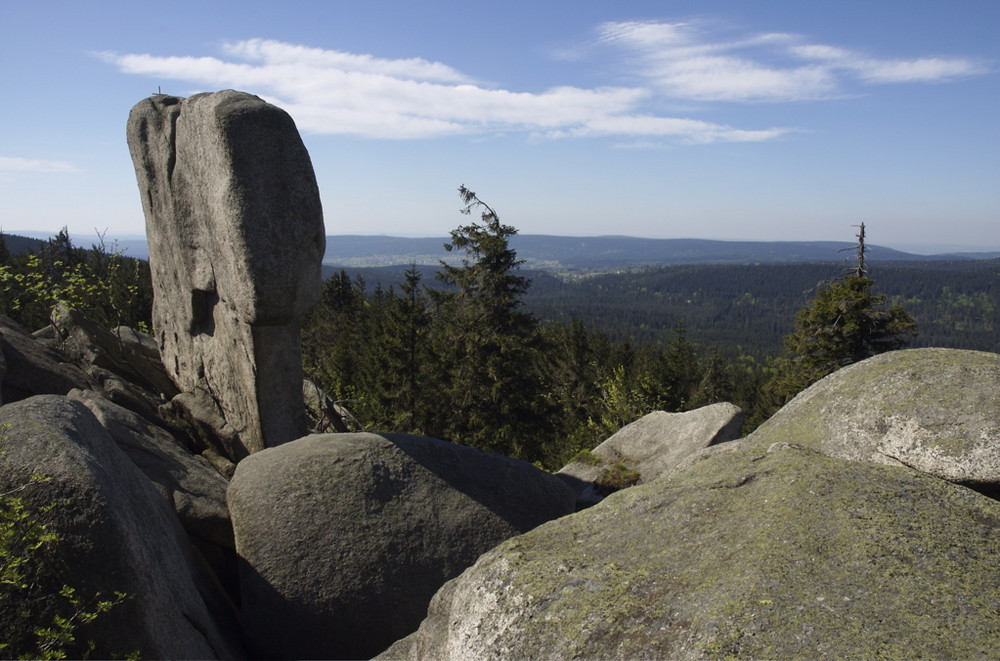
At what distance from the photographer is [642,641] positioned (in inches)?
132

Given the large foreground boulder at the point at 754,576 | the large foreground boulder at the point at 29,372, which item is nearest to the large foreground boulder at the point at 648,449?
the large foreground boulder at the point at 754,576

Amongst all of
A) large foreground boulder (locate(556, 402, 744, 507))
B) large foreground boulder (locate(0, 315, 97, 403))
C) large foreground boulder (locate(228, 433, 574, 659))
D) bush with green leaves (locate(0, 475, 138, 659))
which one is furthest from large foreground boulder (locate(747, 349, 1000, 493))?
large foreground boulder (locate(0, 315, 97, 403))

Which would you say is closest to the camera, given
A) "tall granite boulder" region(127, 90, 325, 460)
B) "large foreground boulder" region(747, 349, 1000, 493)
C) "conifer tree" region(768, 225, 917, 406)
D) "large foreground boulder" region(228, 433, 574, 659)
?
"large foreground boulder" region(747, 349, 1000, 493)

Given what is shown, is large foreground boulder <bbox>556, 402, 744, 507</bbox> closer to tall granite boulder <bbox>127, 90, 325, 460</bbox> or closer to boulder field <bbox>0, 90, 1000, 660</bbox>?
boulder field <bbox>0, 90, 1000, 660</bbox>

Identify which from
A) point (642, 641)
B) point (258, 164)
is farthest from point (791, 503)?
point (258, 164)

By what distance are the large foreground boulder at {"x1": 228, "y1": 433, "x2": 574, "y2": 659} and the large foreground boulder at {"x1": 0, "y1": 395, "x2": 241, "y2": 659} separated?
4.92ft

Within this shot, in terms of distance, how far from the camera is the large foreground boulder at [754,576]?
312 cm

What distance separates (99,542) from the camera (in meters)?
5.45

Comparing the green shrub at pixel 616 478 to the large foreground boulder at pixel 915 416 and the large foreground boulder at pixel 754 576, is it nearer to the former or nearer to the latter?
the large foreground boulder at pixel 915 416

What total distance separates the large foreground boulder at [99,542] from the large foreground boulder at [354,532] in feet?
4.92

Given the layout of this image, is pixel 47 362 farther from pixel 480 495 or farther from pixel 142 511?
pixel 480 495

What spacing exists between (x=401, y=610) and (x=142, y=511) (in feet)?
11.3

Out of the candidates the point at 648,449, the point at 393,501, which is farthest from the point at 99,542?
the point at 648,449

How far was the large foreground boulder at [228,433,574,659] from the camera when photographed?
8.04 m
